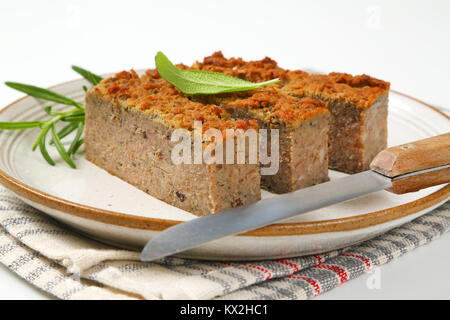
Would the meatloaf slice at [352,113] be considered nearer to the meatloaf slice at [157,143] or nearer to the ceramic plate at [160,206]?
the ceramic plate at [160,206]

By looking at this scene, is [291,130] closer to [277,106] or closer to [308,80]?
[277,106]

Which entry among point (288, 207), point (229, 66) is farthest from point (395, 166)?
point (229, 66)

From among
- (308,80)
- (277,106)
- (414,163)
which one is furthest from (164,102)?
(414,163)

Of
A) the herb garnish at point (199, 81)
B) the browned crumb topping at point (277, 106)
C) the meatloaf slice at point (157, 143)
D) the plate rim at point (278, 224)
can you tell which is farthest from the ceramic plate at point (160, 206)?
the herb garnish at point (199, 81)

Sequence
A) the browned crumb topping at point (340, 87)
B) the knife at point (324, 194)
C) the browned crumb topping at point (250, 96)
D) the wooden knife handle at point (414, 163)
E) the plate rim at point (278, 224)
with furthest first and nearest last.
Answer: the browned crumb topping at point (340, 87), the browned crumb topping at point (250, 96), the wooden knife handle at point (414, 163), the plate rim at point (278, 224), the knife at point (324, 194)

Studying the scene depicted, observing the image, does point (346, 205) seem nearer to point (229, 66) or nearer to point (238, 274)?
point (238, 274)

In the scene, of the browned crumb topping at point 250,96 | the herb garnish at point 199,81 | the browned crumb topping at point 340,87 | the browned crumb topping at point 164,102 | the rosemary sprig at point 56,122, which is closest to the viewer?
the browned crumb topping at point 164,102

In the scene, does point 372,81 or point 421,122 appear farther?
point 421,122
